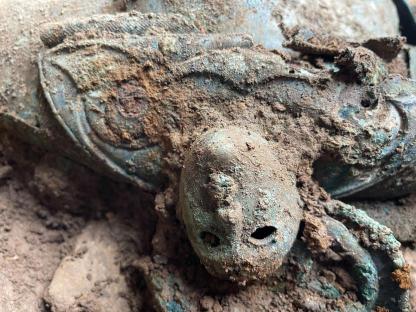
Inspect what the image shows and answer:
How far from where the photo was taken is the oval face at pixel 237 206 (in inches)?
53.9

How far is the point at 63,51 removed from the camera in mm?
1650

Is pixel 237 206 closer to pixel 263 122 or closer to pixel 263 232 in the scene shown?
pixel 263 232

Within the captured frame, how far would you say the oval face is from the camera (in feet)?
4.49

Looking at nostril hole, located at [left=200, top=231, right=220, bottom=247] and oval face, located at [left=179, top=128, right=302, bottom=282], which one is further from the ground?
oval face, located at [left=179, top=128, right=302, bottom=282]

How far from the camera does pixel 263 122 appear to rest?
5.11 feet

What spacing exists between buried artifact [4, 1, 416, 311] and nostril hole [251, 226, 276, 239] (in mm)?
45

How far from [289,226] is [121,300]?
2.15ft

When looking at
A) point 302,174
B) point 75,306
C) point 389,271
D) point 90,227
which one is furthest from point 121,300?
point 389,271

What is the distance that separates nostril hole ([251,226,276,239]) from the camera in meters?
1.40

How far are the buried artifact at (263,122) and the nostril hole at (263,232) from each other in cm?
5

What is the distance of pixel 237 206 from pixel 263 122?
0.31 meters

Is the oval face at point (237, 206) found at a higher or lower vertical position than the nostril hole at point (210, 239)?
higher

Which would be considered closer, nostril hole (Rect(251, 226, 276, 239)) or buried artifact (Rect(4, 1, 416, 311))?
nostril hole (Rect(251, 226, 276, 239))

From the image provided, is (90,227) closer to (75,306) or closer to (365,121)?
(75,306)
